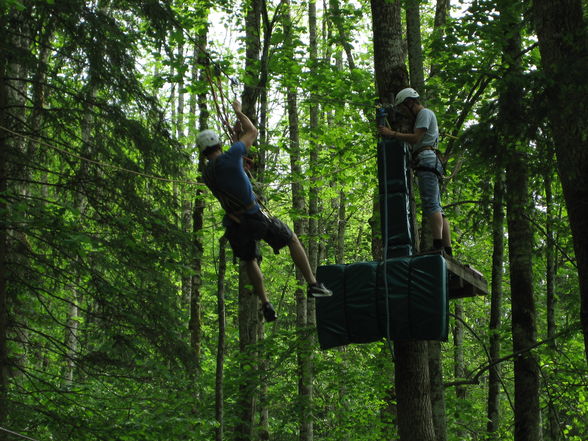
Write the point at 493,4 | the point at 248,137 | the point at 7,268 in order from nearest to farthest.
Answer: the point at 248,137, the point at 7,268, the point at 493,4

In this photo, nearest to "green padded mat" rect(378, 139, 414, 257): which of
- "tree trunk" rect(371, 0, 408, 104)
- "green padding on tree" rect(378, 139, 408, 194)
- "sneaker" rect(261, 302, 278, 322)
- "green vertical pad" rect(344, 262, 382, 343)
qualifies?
"green padding on tree" rect(378, 139, 408, 194)

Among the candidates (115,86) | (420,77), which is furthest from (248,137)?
(420,77)

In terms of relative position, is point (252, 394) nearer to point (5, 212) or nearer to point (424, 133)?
point (5, 212)

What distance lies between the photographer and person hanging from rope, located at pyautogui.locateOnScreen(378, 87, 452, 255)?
5676mm

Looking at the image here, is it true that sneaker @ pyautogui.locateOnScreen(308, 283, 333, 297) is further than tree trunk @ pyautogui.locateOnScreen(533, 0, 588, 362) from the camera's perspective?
Yes

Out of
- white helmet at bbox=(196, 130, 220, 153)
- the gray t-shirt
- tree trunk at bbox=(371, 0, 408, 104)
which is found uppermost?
tree trunk at bbox=(371, 0, 408, 104)

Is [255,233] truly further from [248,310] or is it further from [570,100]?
[248,310]

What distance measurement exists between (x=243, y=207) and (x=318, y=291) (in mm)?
940

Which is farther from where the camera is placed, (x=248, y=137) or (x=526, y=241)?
(x=526, y=241)

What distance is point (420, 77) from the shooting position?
29.3ft

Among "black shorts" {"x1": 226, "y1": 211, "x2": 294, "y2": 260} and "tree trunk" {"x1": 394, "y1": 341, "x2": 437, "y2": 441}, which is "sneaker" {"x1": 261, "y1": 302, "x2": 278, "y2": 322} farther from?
"tree trunk" {"x1": 394, "y1": 341, "x2": 437, "y2": 441}

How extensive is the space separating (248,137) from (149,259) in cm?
318

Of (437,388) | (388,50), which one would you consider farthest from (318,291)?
(437,388)

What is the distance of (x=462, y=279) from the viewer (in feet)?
19.9
